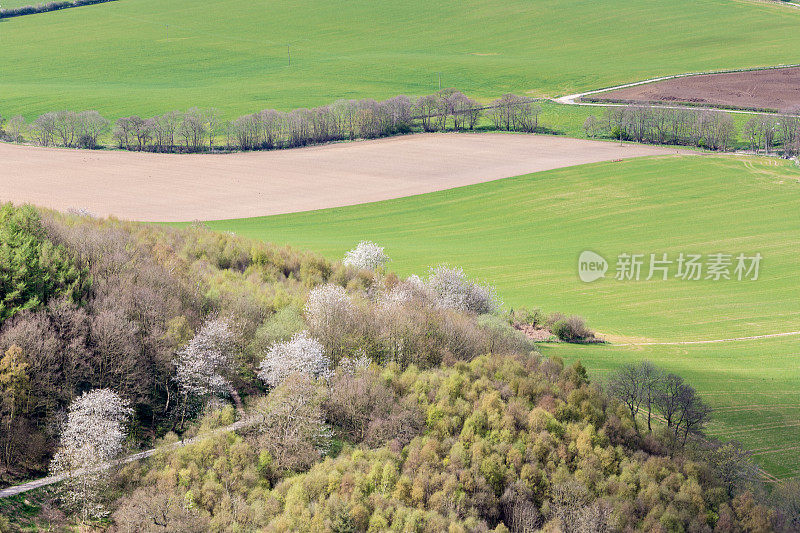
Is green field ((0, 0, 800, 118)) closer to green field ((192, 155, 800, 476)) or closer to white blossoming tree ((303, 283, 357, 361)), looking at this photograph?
green field ((192, 155, 800, 476))

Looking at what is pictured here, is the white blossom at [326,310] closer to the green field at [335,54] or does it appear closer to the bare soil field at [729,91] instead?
the green field at [335,54]

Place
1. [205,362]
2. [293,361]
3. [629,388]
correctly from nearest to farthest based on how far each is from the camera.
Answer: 1. [205,362]
2. [293,361]
3. [629,388]

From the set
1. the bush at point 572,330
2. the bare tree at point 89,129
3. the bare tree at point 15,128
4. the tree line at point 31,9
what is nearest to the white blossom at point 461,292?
the bush at point 572,330

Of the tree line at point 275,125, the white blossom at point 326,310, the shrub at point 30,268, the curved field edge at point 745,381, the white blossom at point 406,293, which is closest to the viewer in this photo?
the shrub at point 30,268

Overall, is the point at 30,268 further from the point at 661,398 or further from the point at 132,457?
the point at 661,398

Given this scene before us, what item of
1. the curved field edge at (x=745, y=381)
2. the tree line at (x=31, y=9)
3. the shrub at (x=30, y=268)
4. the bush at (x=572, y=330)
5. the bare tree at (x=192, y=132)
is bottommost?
the curved field edge at (x=745, y=381)

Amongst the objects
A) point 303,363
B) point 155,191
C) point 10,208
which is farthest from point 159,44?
point 303,363

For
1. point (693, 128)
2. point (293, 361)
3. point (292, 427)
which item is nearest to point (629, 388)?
point (293, 361)

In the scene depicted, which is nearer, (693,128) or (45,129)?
(45,129)
